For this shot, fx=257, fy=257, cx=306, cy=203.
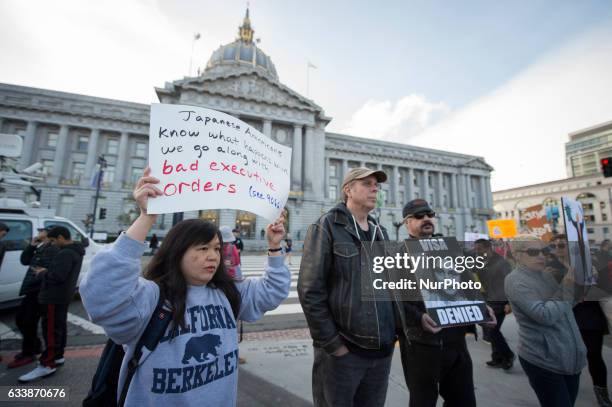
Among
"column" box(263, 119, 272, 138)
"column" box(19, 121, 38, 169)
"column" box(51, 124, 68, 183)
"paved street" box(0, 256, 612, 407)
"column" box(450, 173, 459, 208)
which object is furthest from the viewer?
"column" box(450, 173, 459, 208)

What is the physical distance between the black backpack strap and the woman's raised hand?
1.80ft

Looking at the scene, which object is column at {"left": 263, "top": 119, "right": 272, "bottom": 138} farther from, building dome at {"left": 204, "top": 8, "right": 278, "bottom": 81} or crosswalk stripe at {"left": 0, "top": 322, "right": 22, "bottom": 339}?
crosswalk stripe at {"left": 0, "top": 322, "right": 22, "bottom": 339}

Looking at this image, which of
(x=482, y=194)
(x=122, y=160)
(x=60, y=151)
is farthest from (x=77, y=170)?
(x=482, y=194)

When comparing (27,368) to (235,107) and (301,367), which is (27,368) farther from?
(235,107)

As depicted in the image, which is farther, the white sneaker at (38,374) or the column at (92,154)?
the column at (92,154)

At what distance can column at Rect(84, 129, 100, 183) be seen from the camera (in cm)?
3362

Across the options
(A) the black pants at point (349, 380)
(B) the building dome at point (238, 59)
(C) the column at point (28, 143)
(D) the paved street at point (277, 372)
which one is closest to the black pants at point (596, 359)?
(D) the paved street at point (277, 372)

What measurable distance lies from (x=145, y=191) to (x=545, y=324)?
10.4 feet

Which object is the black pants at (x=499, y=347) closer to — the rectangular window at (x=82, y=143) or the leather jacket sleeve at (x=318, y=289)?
the leather jacket sleeve at (x=318, y=289)

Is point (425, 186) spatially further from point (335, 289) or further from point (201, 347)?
point (201, 347)

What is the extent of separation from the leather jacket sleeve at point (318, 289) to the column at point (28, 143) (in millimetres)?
46082

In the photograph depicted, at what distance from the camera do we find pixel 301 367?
3.47m

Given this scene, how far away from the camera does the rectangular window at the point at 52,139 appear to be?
34125 millimetres

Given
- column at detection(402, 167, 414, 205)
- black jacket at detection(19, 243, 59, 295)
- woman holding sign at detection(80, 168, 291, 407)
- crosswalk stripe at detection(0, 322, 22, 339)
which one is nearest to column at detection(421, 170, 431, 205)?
column at detection(402, 167, 414, 205)
